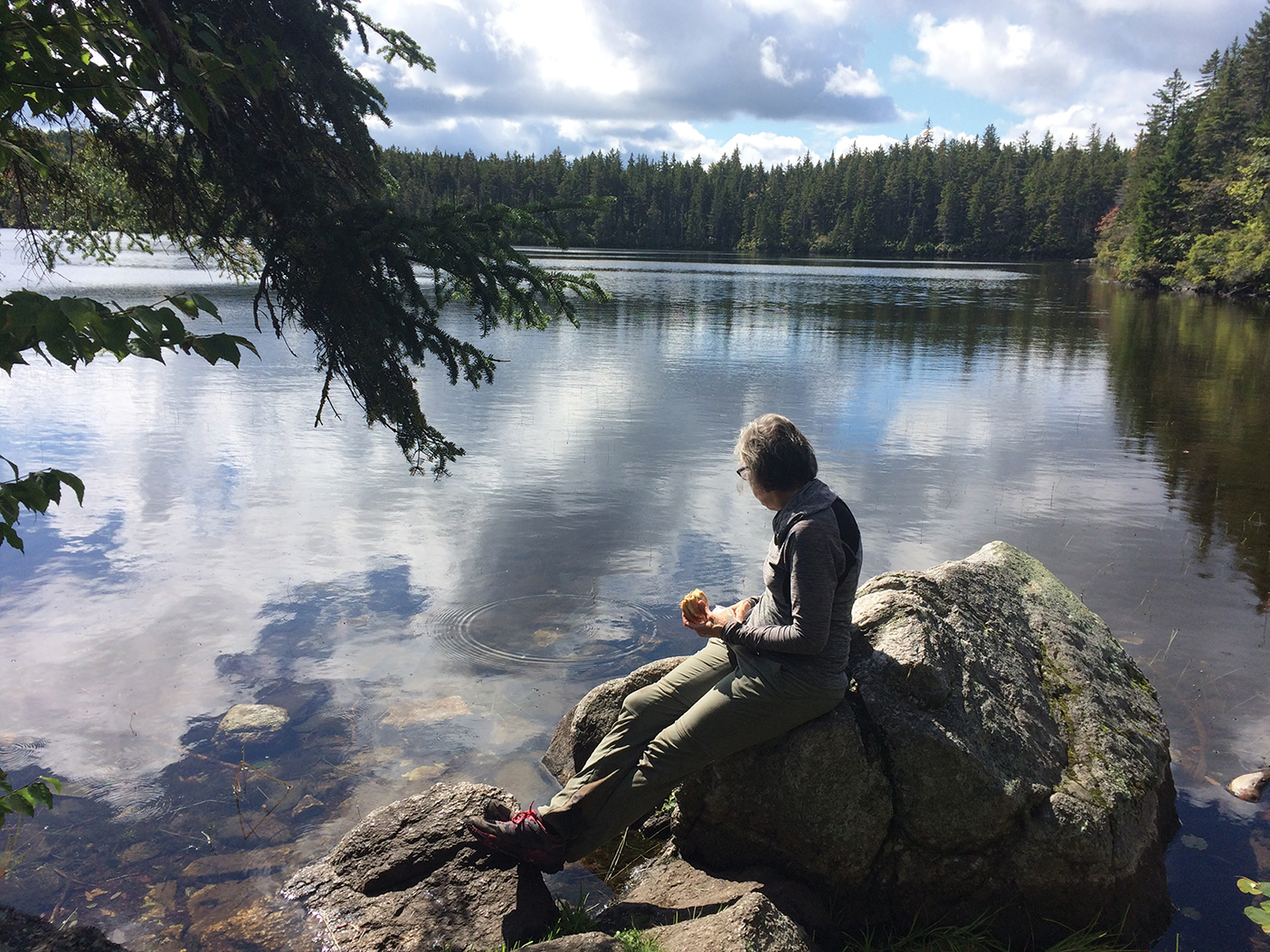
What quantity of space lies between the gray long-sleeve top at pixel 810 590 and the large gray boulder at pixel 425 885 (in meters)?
1.69

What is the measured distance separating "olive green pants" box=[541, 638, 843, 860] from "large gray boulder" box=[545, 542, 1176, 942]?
27 cm

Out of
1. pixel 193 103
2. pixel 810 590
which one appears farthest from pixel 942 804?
pixel 193 103

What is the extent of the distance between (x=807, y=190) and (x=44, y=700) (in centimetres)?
16404

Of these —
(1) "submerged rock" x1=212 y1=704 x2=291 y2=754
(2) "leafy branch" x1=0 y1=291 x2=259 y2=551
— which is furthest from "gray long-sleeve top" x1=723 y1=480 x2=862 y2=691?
(1) "submerged rock" x1=212 y1=704 x2=291 y2=754

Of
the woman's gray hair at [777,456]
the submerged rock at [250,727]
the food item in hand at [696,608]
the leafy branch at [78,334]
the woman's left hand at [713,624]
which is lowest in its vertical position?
the submerged rock at [250,727]

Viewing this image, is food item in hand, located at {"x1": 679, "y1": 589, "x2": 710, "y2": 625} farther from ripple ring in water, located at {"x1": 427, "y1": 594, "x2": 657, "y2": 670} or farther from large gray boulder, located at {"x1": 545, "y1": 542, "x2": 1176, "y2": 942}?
ripple ring in water, located at {"x1": 427, "y1": 594, "x2": 657, "y2": 670}

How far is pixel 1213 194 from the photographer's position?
56781 millimetres

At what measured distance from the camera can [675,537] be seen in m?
10.3

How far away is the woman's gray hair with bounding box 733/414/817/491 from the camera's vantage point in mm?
4164

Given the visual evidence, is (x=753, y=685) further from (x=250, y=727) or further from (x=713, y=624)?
(x=250, y=727)

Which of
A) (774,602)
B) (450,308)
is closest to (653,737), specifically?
(774,602)

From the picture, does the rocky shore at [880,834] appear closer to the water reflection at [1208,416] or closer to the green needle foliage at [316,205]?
the green needle foliage at [316,205]

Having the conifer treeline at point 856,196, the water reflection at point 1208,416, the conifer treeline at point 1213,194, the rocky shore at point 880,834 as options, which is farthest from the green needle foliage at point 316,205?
the conifer treeline at point 856,196

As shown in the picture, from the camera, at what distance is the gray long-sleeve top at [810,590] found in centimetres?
395
